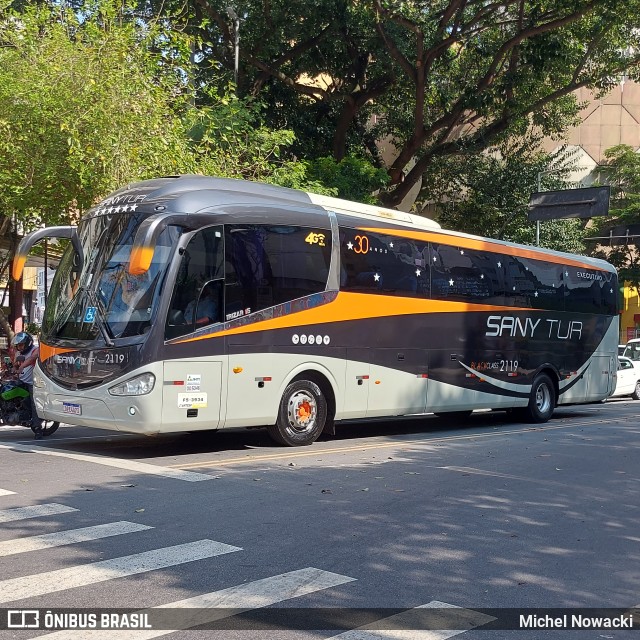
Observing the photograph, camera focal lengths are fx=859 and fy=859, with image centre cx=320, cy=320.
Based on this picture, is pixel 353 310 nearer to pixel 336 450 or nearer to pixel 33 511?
pixel 336 450

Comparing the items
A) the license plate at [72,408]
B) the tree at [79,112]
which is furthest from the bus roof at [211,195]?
the tree at [79,112]

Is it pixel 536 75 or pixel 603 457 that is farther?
pixel 536 75

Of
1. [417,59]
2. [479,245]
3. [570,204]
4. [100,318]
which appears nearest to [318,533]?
[100,318]

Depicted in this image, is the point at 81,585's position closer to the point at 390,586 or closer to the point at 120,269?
the point at 390,586

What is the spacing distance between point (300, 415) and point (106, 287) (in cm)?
344

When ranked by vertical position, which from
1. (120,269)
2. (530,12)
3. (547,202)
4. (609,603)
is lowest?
(609,603)

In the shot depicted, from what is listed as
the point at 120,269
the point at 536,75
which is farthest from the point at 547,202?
the point at 120,269

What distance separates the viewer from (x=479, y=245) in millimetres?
16578

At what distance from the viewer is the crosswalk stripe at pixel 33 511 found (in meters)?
7.43

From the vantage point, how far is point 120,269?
11070 mm

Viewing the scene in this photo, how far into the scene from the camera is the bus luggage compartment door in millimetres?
10805

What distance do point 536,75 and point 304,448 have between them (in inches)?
633

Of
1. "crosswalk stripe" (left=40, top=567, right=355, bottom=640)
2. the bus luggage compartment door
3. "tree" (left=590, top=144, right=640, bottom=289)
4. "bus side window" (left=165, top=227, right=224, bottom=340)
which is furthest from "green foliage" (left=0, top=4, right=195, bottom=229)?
"tree" (left=590, top=144, right=640, bottom=289)

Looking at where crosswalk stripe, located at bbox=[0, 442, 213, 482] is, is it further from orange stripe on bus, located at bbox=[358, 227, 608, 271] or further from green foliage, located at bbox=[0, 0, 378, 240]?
green foliage, located at bbox=[0, 0, 378, 240]
